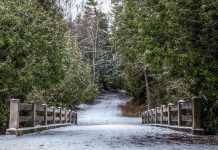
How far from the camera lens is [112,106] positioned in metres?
54.5

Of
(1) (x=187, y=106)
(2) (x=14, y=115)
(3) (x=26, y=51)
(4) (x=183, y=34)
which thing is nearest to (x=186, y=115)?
(1) (x=187, y=106)

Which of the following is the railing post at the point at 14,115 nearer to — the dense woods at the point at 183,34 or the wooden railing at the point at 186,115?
the dense woods at the point at 183,34

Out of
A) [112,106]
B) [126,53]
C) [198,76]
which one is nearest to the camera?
[198,76]

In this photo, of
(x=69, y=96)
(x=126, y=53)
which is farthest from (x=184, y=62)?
(x=69, y=96)

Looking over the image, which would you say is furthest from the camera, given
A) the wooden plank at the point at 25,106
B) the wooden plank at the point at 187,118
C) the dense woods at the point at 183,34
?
the wooden plank at the point at 187,118

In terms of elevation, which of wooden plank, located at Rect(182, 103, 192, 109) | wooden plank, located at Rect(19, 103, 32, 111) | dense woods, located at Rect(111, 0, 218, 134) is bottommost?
wooden plank, located at Rect(19, 103, 32, 111)

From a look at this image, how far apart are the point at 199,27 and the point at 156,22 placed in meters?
1.05

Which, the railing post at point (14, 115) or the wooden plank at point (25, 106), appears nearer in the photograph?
the railing post at point (14, 115)

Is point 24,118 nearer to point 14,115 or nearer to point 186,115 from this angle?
point 14,115

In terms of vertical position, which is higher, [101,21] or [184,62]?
[101,21]

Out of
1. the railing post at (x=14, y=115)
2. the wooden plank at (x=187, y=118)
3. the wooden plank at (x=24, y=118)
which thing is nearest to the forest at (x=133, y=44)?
the wooden plank at (x=187, y=118)

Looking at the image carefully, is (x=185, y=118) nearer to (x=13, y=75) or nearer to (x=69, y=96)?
(x=13, y=75)

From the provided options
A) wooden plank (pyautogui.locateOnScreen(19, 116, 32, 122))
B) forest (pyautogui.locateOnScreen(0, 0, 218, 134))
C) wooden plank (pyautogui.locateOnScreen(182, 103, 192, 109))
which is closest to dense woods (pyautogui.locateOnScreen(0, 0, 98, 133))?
forest (pyautogui.locateOnScreen(0, 0, 218, 134))

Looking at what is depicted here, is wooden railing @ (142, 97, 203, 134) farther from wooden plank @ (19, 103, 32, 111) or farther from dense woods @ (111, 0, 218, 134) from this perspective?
wooden plank @ (19, 103, 32, 111)
